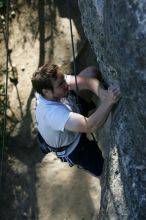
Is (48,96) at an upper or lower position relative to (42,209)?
upper

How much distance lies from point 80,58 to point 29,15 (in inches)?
28.4

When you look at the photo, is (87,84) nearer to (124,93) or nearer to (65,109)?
(65,109)

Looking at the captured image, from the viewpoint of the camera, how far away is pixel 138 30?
87.9 inches

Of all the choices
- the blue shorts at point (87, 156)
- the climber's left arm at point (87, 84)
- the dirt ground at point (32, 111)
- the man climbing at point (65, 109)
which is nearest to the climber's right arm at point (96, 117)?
the man climbing at point (65, 109)

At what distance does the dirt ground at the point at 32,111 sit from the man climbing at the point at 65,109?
5.09 feet

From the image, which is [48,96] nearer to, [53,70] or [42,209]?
[53,70]

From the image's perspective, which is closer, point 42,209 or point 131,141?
point 131,141

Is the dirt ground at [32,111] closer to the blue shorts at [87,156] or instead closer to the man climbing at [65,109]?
the blue shorts at [87,156]

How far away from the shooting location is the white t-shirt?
3.02 meters

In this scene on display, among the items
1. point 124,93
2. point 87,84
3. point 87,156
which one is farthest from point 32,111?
point 124,93

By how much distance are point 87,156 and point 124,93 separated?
1.01 metres

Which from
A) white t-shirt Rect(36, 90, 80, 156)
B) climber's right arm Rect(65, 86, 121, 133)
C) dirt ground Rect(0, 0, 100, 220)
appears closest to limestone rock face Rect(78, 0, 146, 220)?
climber's right arm Rect(65, 86, 121, 133)

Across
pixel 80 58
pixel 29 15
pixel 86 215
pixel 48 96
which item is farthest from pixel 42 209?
pixel 48 96

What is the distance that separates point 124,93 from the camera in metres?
2.54
